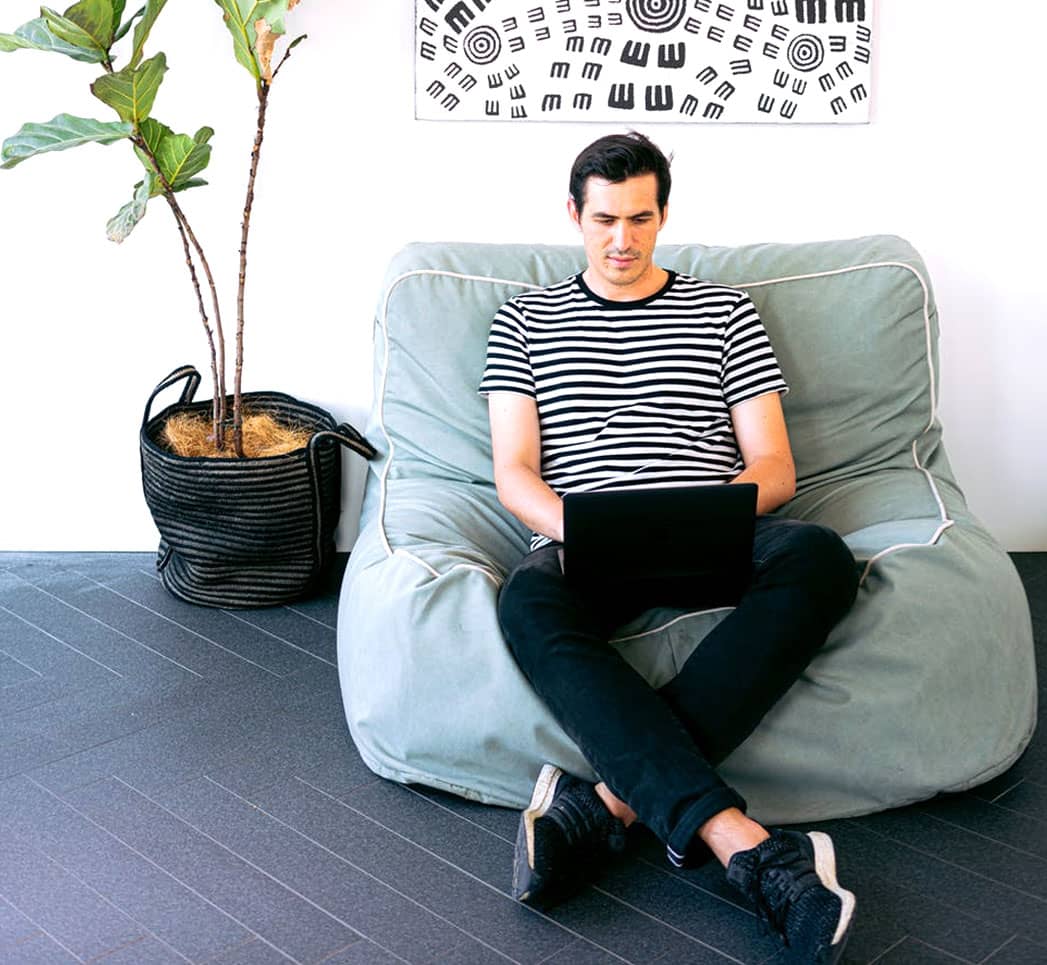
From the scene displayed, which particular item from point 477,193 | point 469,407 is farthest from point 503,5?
point 469,407

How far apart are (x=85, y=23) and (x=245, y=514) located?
1.01 meters

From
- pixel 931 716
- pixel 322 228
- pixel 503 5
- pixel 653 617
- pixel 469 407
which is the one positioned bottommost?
pixel 931 716

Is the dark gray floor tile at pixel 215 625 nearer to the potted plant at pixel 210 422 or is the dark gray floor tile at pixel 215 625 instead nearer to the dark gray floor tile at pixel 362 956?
the potted plant at pixel 210 422

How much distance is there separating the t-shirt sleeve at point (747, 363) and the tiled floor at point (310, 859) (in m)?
0.76

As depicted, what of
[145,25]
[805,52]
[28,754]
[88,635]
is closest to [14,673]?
[88,635]

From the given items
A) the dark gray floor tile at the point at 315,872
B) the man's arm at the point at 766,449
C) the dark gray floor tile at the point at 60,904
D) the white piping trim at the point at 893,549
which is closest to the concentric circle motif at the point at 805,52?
the man's arm at the point at 766,449

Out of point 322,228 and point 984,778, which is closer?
point 984,778

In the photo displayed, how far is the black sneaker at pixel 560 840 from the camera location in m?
1.85

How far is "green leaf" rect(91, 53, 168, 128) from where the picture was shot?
248 cm

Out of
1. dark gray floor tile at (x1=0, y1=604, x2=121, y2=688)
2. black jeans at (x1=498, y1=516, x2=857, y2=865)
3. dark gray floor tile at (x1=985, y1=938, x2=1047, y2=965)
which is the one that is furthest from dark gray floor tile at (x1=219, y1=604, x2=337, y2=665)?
dark gray floor tile at (x1=985, y1=938, x2=1047, y2=965)

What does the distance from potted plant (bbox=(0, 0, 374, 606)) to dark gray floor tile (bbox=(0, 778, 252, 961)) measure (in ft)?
2.55

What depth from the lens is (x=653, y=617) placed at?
2.15m

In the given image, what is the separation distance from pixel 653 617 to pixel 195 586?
1201 millimetres

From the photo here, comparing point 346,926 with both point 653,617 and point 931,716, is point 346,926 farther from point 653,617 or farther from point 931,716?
point 931,716
